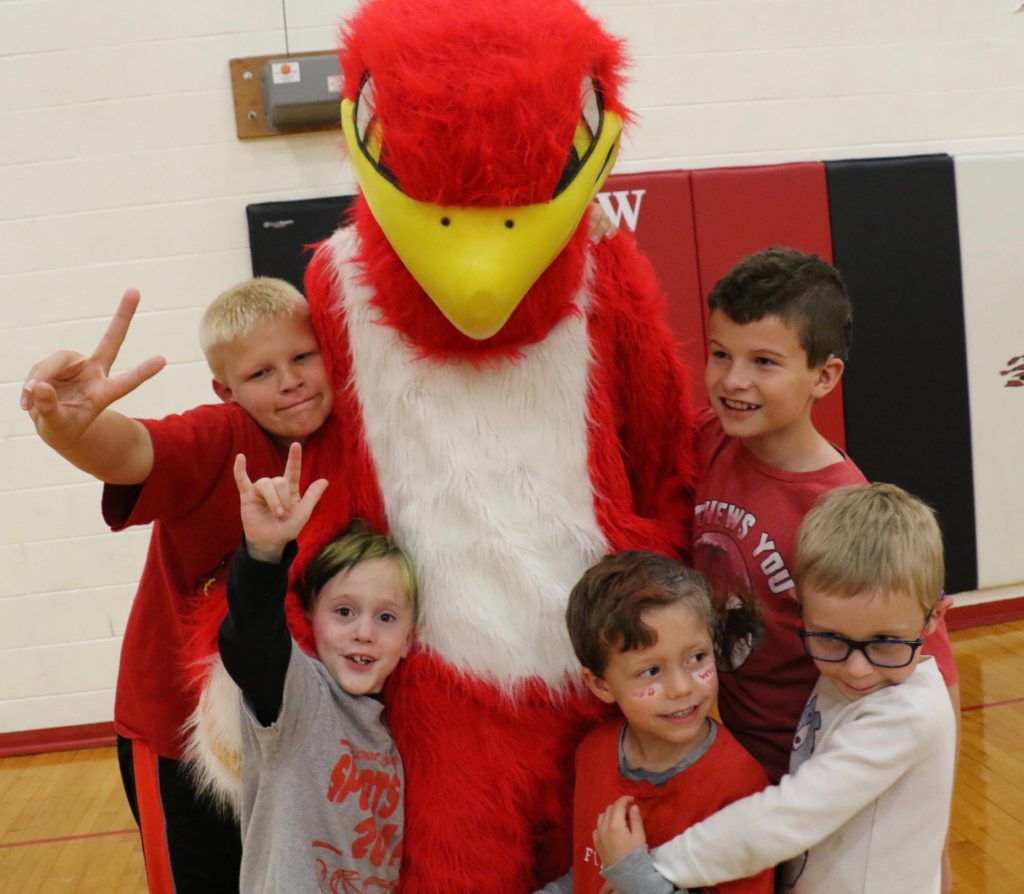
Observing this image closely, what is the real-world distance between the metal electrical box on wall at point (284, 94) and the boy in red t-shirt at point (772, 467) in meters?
1.91

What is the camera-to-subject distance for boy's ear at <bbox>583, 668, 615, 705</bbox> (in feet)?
4.19

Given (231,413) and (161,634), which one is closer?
(231,413)

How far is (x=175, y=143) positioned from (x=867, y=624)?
2.67 meters

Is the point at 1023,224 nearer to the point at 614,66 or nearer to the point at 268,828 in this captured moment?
the point at 614,66

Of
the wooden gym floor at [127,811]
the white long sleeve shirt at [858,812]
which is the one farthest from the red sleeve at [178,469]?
the wooden gym floor at [127,811]

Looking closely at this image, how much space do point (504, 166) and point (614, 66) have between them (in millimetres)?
245

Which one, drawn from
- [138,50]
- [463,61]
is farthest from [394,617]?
[138,50]

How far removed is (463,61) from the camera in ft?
3.74

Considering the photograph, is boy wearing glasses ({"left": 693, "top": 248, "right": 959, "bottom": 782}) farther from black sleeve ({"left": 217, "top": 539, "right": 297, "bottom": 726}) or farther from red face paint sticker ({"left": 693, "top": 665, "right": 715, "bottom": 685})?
black sleeve ({"left": 217, "top": 539, "right": 297, "bottom": 726})

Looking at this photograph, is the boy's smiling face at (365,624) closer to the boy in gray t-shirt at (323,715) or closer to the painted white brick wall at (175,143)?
the boy in gray t-shirt at (323,715)

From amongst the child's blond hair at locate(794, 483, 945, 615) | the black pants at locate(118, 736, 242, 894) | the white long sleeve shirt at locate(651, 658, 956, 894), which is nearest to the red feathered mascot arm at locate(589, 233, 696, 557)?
the child's blond hair at locate(794, 483, 945, 615)

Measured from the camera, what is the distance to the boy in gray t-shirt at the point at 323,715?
1.17 m

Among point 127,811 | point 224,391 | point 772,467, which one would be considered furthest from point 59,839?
point 772,467

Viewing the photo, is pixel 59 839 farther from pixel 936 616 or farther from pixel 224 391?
pixel 936 616
